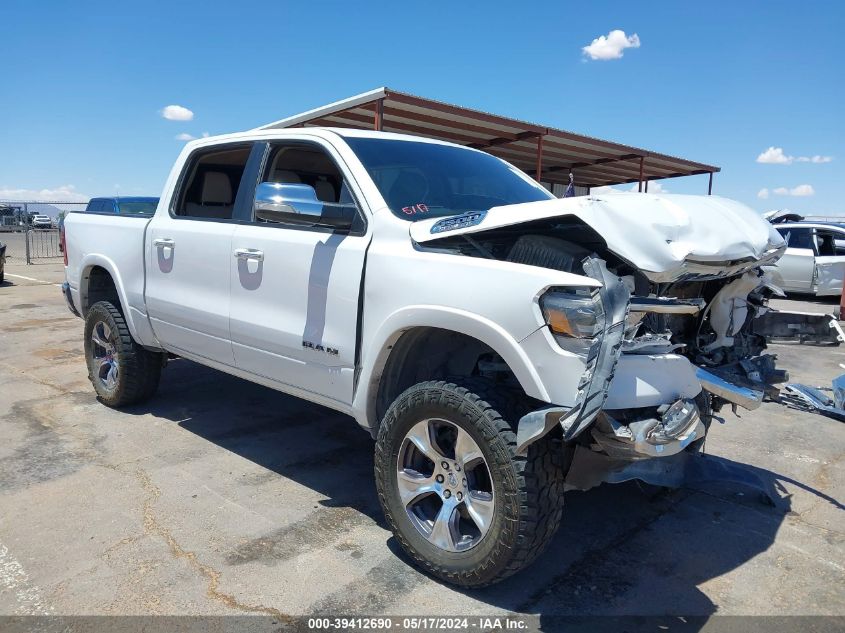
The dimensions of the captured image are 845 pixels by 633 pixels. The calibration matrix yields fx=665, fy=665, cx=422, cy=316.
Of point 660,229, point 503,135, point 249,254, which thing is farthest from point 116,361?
point 503,135

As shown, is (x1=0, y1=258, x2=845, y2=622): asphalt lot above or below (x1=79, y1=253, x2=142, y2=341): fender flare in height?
below

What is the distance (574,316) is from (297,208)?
156 centimetres

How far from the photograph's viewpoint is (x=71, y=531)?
A: 332 cm

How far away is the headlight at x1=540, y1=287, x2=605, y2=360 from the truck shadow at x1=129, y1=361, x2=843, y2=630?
45.5 inches

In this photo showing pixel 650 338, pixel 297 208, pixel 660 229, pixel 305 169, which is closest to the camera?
pixel 660 229

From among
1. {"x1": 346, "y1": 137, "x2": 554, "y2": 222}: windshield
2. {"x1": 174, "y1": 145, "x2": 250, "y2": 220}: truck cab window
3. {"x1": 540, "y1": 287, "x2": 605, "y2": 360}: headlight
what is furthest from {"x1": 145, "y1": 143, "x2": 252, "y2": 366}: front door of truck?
{"x1": 540, "y1": 287, "x2": 605, "y2": 360}: headlight

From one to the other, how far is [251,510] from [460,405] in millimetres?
1533

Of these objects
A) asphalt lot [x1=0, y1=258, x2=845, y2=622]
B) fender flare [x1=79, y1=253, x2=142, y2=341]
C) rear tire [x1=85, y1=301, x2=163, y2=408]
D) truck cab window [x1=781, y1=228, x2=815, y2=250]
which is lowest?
asphalt lot [x1=0, y1=258, x2=845, y2=622]

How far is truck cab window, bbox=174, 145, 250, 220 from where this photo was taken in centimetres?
465

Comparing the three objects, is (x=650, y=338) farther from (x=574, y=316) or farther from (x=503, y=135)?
(x=503, y=135)

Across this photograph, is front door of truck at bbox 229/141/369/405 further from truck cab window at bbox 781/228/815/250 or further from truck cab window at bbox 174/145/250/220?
truck cab window at bbox 781/228/815/250

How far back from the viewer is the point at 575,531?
3.47m

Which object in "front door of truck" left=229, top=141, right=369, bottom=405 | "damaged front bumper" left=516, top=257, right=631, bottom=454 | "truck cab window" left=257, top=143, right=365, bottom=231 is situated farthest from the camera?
"truck cab window" left=257, top=143, right=365, bottom=231

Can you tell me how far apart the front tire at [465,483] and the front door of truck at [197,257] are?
1544 mm
